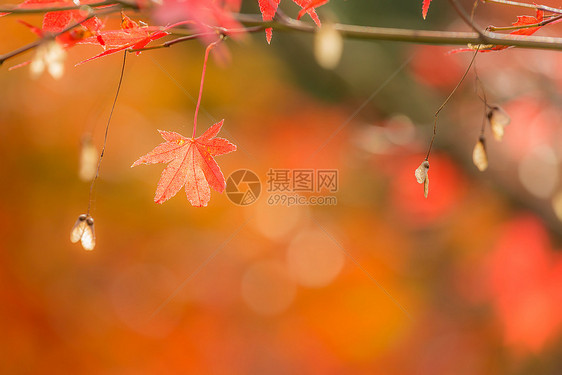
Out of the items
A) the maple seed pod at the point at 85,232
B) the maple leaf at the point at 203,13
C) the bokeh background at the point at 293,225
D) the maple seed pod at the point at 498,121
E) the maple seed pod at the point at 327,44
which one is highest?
the bokeh background at the point at 293,225

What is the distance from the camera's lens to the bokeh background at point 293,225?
145 inches

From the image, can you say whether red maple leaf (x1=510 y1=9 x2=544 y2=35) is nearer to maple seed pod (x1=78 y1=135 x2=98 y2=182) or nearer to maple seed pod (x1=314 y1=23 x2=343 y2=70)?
maple seed pod (x1=314 y1=23 x2=343 y2=70)

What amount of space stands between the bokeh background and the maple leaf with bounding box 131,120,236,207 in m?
2.22

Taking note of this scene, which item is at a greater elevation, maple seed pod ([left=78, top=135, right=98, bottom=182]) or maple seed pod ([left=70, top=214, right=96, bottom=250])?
maple seed pod ([left=78, top=135, right=98, bottom=182])

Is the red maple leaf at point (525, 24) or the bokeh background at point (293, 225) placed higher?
the bokeh background at point (293, 225)

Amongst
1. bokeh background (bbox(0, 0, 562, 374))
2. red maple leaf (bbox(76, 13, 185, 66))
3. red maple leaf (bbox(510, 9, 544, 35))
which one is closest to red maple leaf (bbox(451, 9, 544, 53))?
red maple leaf (bbox(510, 9, 544, 35))

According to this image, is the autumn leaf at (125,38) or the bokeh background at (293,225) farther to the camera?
the bokeh background at (293,225)

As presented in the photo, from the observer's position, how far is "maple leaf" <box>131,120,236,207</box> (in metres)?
1.08

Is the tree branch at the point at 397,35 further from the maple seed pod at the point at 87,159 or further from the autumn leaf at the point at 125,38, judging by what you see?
the maple seed pod at the point at 87,159

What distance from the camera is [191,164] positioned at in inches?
44.1

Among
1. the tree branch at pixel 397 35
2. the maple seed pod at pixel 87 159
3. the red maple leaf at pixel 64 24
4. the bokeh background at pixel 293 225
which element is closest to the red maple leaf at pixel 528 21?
the tree branch at pixel 397 35

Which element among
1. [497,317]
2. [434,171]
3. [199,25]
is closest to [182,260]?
[434,171]

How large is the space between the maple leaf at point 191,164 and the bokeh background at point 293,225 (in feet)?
7.30

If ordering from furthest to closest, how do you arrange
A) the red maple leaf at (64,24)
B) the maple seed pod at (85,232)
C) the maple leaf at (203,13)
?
the maple seed pod at (85,232) < the red maple leaf at (64,24) < the maple leaf at (203,13)
